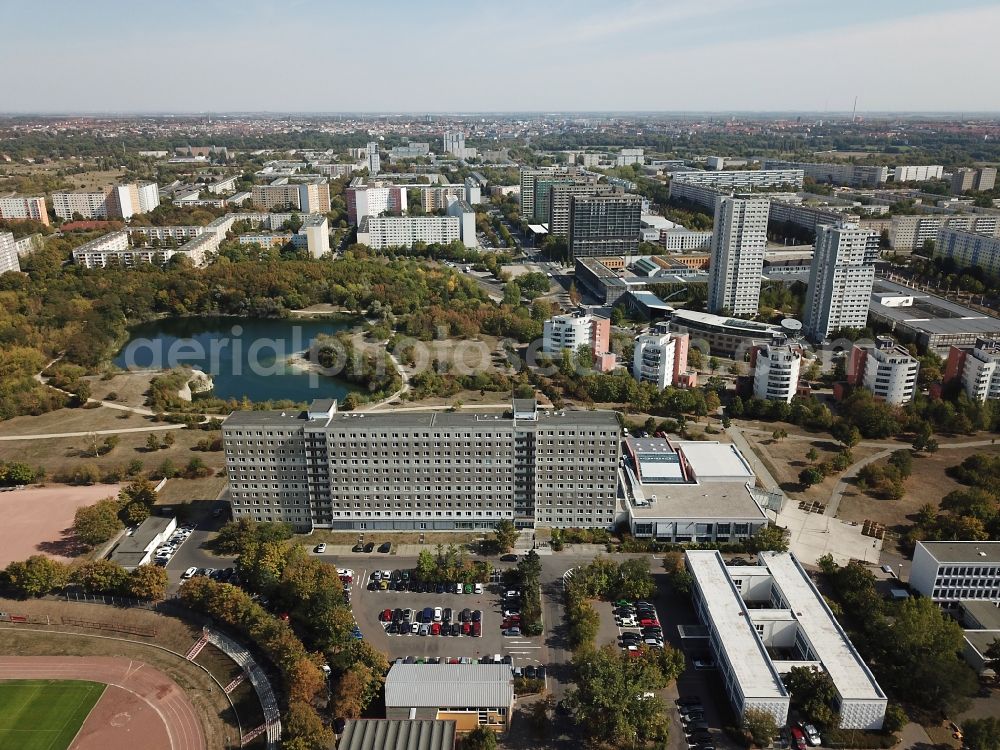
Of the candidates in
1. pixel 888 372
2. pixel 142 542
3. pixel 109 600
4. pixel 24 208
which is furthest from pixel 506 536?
pixel 24 208

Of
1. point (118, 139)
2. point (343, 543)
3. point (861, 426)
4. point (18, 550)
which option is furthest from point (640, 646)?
point (118, 139)

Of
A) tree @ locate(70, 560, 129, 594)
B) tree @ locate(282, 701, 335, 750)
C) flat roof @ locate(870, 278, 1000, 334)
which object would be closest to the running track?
tree @ locate(70, 560, 129, 594)

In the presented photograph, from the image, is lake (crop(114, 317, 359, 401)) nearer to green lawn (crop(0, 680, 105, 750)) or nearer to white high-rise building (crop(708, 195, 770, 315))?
green lawn (crop(0, 680, 105, 750))

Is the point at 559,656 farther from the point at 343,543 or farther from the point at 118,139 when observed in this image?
the point at 118,139

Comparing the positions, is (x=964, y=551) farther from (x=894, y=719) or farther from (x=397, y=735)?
(x=397, y=735)

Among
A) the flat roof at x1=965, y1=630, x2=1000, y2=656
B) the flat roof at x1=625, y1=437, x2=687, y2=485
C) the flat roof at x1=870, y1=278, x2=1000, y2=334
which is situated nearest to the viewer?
the flat roof at x1=965, y1=630, x2=1000, y2=656

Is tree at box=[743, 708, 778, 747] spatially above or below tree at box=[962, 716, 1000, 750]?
below
